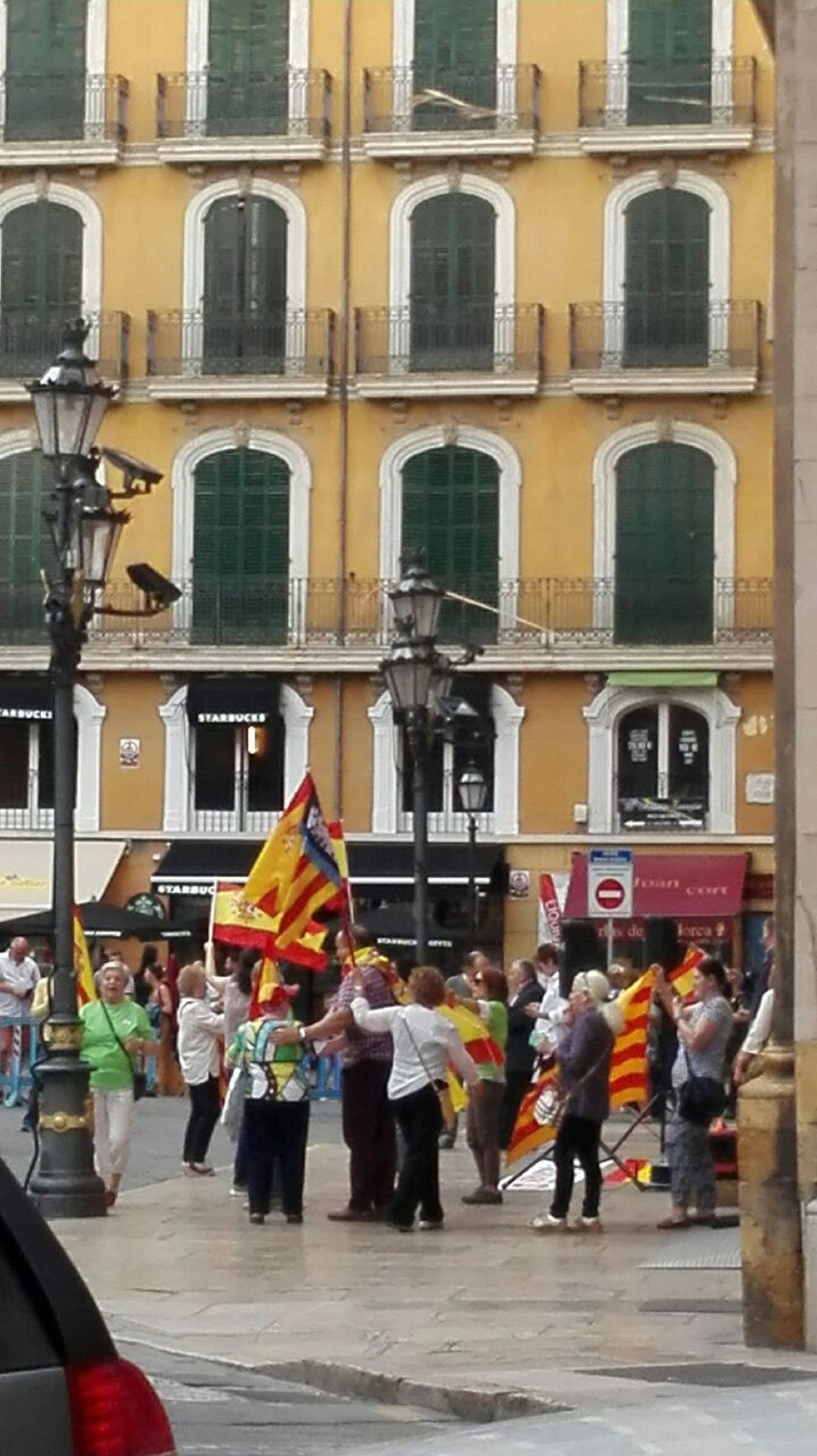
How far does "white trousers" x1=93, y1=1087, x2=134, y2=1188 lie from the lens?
20.2 metres

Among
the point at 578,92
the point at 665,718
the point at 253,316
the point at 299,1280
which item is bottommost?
the point at 299,1280

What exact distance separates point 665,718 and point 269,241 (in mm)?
8934

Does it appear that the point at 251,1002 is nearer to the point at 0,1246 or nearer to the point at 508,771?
the point at 0,1246

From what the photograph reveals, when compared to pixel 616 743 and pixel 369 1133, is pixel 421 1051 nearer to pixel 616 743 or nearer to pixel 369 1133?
pixel 369 1133

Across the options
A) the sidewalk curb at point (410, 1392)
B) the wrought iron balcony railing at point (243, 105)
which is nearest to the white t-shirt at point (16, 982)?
the wrought iron balcony railing at point (243, 105)

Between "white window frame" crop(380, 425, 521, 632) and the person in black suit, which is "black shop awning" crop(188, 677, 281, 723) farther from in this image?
the person in black suit

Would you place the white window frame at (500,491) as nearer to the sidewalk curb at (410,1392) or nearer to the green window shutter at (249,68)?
the green window shutter at (249,68)

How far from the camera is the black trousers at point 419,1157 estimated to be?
18.6m

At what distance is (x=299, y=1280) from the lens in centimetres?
1625

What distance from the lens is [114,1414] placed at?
434 centimetres

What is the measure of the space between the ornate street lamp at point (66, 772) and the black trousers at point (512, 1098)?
204 inches

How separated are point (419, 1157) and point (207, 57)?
29.9 meters

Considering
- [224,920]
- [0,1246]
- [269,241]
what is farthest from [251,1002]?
[269,241]

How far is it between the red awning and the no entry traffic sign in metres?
11.8
